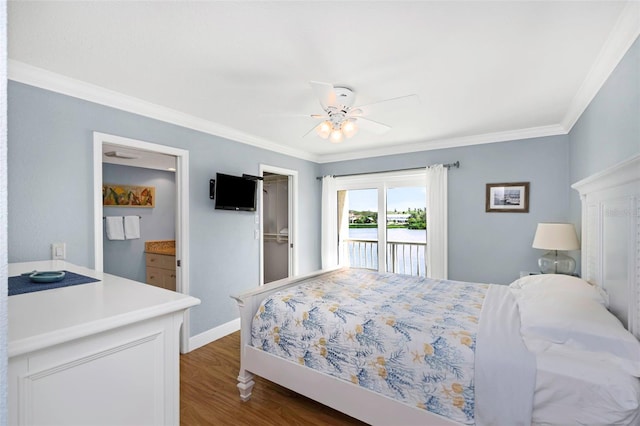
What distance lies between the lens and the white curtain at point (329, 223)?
5199 millimetres

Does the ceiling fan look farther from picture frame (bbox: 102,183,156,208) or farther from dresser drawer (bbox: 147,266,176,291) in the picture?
picture frame (bbox: 102,183,156,208)

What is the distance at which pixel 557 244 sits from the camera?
2.92 m

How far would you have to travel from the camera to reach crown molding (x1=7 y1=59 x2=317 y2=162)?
2146 mm

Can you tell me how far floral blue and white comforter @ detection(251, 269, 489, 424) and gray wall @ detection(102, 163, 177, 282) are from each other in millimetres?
3271

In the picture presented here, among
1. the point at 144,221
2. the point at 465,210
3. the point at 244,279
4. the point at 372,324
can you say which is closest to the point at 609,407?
the point at 372,324

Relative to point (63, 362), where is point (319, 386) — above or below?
below

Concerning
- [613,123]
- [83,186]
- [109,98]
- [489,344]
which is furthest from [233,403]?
[613,123]

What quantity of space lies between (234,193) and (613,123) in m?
3.44

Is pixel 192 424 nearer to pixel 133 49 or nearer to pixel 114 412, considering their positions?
pixel 114 412

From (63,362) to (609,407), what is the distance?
6.73ft

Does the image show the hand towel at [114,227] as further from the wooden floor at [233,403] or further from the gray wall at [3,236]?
the gray wall at [3,236]

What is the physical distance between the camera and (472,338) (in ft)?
5.56

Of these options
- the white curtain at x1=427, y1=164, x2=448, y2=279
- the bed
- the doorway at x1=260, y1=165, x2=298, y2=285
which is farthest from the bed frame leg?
the white curtain at x1=427, y1=164, x2=448, y2=279

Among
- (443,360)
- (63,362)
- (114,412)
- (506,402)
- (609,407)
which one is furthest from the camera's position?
(443,360)
